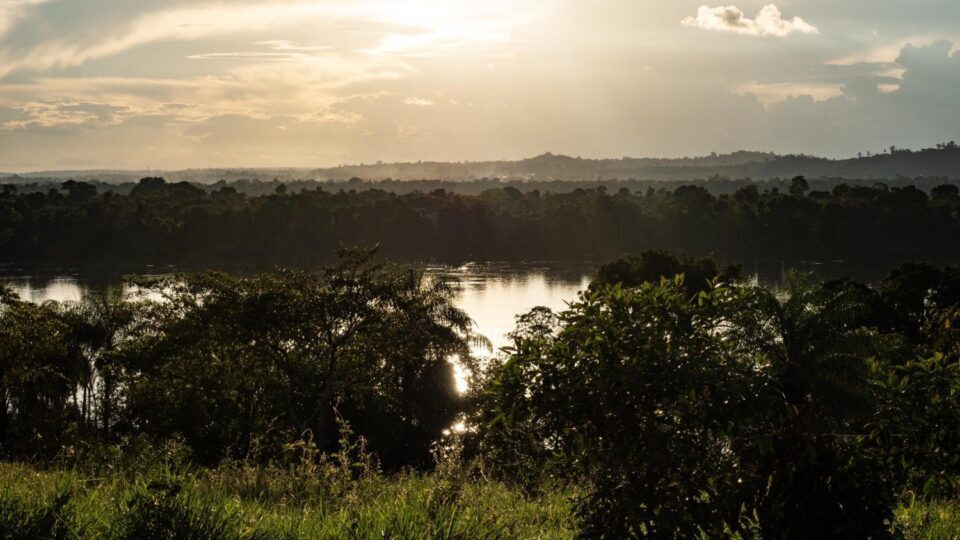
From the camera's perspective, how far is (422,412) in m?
24.9

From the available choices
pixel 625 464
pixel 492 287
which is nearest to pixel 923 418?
pixel 625 464

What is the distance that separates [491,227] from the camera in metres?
98.6

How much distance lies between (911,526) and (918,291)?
2559 centimetres

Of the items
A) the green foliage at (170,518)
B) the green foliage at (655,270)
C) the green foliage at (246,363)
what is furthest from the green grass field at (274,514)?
the green foliage at (655,270)

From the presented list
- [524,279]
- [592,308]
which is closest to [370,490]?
[592,308]

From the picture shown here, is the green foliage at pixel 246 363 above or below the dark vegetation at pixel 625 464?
below

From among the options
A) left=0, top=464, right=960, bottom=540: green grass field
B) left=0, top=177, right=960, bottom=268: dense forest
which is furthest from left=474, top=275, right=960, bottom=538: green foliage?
left=0, top=177, right=960, bottom=268: dense forest

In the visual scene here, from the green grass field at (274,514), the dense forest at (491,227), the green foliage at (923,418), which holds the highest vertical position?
the green foliage at (923,418)

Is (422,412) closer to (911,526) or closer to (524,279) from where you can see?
(911,526)

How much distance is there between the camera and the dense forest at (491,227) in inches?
3228

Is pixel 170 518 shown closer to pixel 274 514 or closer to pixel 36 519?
pixel 274 514

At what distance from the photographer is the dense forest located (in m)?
82.0

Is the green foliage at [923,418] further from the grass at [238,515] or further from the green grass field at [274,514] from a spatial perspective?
the grass at [238,515]

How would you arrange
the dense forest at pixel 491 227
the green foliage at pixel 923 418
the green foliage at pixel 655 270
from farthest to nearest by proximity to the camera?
the dense forest at pixel 491 227, the green foliage at pixel 655 270, the green foliage at pixel 923 418
